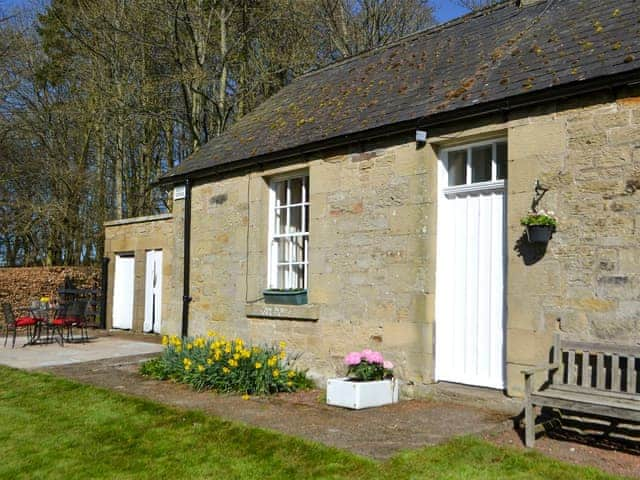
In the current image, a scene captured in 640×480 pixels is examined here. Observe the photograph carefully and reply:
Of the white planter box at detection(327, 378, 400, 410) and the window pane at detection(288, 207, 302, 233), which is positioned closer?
the white planter box at detection(327, 378, 400, 410)

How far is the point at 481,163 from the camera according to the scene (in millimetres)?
7594

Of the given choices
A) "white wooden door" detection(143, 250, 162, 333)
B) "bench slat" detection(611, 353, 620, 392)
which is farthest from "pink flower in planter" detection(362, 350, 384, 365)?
"white wooden door" detection(143, 250, 162, 333)

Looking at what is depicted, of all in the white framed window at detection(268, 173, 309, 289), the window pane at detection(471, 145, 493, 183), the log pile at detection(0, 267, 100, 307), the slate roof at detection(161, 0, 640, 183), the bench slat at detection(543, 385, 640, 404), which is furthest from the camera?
the log pile at detection(0, 267, 100, 307)

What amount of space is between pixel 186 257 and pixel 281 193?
2.53 metres

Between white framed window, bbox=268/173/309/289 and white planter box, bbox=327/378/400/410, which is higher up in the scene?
white framed window, bbox=268/173/309/289

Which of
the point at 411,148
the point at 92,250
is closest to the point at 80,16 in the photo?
the point at 92,250

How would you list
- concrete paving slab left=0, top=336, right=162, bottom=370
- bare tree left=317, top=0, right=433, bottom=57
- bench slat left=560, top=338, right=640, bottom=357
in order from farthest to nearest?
1. bare tree left=317, top=0, right=433, bottom=57
2. concrete paving slab left=0, top=336, right=162, bottom=370
3. bench slat left=560, top=338, right=640, bottom=357

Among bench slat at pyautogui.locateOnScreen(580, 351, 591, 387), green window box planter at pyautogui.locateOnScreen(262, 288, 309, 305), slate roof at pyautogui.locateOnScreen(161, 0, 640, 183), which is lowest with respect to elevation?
bench slat at pyautogui.locateOnScreen(580, 351, 591, 387)

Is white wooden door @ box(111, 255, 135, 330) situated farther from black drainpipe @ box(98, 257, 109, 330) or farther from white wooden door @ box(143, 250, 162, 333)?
white wooden door @ box(143, 250, 162, 333)

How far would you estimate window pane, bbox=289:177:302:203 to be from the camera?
32.7ft

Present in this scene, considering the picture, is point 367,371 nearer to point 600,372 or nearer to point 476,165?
point 600,372

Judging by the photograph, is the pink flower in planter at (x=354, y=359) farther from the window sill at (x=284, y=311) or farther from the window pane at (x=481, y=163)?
the window pane at (x=481, y=163)

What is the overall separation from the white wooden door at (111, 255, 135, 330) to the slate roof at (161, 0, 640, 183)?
636 centimetres

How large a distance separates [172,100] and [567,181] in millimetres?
15878
